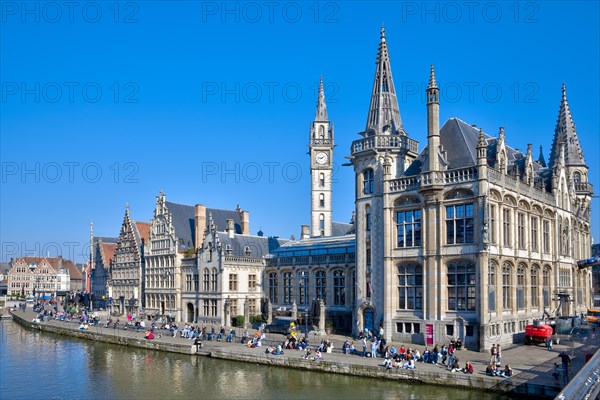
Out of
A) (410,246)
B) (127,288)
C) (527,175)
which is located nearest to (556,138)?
(527,175)

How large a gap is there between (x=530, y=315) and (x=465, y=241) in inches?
402

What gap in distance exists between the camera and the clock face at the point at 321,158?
84.5 meters

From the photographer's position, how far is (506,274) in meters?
43.9

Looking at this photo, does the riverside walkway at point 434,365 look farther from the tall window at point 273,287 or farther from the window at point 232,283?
the tall window at point 273,287

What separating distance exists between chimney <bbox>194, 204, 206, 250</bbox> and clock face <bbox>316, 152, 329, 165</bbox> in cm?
1865

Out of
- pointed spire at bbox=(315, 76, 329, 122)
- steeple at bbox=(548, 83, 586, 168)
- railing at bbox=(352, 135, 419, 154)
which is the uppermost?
pointed spire at bbox=(315, 76, 329, 122)

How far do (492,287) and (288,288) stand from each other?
27062mm

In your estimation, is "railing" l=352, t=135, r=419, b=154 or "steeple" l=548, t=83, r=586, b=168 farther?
"steeple" l=548, t=83, r=586, b=168

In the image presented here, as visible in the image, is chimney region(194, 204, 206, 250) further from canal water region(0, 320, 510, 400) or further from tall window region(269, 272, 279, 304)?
canal water region(0, 320, 510, 400)

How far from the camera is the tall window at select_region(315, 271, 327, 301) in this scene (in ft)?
195

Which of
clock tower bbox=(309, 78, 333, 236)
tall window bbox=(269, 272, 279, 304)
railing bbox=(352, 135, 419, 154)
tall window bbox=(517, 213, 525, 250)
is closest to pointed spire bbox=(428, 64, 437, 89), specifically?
railing bbox=(352, 135, 419, 154)

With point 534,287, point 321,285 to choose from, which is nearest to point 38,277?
point 321,285

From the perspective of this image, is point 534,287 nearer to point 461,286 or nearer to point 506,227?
point 506,227

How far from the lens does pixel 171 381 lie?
36.2 metres
